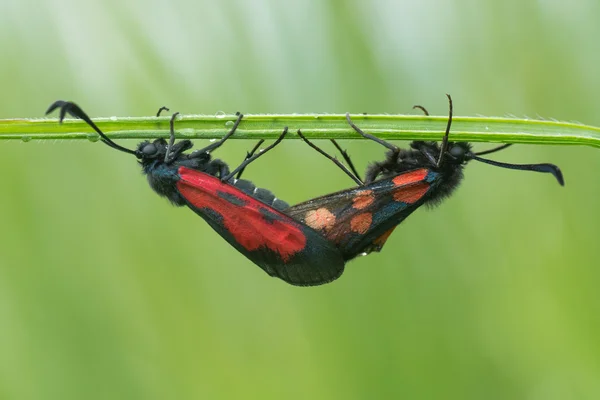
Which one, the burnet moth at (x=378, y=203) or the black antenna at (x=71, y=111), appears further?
the burnet moth at (x=378, y=203)

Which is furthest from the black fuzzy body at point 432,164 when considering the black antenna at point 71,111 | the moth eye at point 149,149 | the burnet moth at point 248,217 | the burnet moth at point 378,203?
the black antenna at point 71,111

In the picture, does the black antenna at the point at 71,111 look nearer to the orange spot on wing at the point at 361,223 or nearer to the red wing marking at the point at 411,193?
the orange spot on wing at the point at 361,223

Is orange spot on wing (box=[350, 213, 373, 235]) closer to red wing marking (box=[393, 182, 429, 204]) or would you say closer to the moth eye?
red wing marking (box=[393, 182, 429, 204])

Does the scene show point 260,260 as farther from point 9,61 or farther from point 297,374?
point 9,61

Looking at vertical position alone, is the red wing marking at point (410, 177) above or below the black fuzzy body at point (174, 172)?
below

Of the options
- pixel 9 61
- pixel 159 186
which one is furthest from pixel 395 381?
pixel 9 61

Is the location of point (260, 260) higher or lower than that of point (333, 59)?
lower

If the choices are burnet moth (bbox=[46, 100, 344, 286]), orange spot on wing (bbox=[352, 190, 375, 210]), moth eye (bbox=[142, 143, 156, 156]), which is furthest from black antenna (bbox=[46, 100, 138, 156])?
orange spot on wing (bbox=[352, 190, 375, 210])
